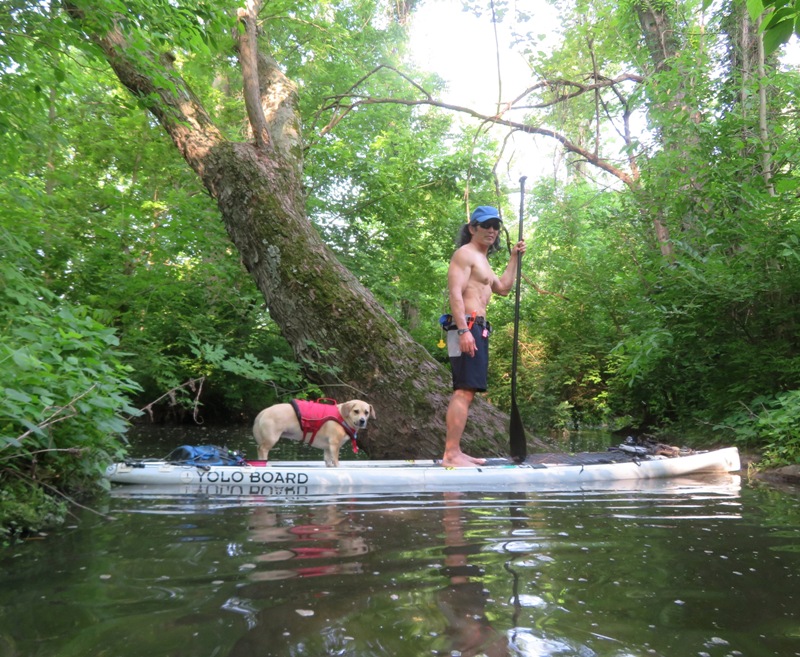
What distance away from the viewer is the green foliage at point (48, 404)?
3.38m

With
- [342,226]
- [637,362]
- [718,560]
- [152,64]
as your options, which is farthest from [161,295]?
[718,560]

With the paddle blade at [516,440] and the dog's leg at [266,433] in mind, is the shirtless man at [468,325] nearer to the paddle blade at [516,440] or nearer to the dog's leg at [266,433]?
the paddle blade at [516,440]

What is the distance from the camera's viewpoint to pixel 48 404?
3520mm

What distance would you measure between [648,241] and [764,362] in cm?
385

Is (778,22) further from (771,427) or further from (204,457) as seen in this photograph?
(771,427)

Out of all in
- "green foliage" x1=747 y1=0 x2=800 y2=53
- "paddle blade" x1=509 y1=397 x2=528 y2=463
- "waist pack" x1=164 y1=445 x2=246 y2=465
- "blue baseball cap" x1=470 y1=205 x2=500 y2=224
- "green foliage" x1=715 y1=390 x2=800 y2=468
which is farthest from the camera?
"green foliage" x1=715 y1=390 x2=800 y2=468

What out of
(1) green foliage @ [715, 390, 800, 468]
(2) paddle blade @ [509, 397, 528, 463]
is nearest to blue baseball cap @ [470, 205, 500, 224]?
(2) paddle blade @ [509, 397, 528, 463]

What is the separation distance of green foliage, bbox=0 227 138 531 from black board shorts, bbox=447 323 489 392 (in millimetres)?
2857

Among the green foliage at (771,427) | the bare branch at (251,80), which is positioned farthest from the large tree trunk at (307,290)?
the green foliage at (771,427)

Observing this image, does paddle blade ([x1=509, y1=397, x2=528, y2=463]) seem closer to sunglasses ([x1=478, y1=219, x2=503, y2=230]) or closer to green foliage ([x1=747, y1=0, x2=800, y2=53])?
sunglasses ([x1=478, y1=219, x2=503, y2=230])

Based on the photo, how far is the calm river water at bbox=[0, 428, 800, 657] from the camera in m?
1.93

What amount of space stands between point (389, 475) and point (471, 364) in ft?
4.30

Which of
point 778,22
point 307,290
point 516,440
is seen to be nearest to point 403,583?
point 778,22

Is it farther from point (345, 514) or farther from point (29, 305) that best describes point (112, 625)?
point (29, 305)
